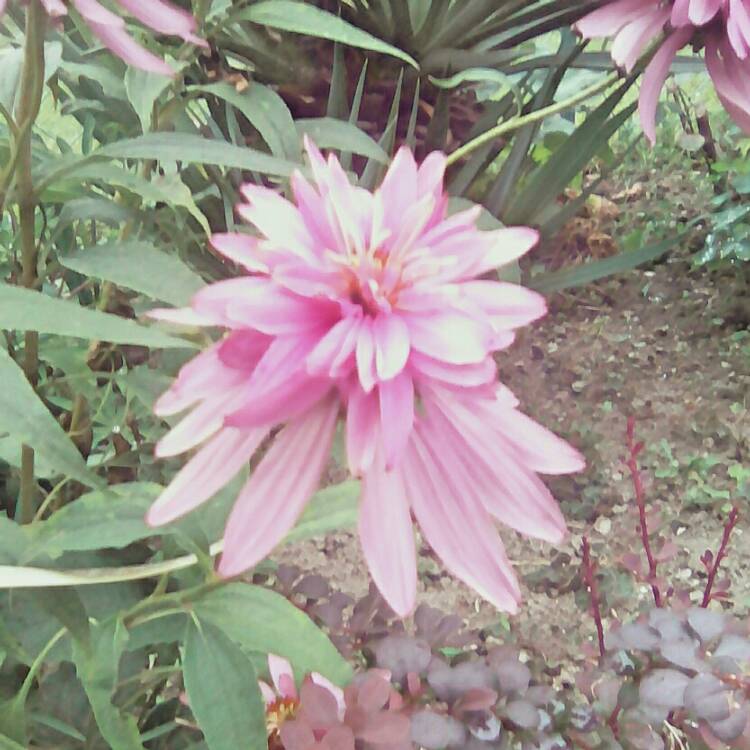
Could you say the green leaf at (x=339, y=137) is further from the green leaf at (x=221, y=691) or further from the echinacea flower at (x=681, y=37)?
the green leaf at (x=221, y=691)

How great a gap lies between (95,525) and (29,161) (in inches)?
5.7

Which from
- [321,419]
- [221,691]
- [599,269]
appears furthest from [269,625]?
[599,269]

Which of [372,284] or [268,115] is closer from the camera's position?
[372,284]

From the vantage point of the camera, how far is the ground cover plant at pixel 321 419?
21 centimetres

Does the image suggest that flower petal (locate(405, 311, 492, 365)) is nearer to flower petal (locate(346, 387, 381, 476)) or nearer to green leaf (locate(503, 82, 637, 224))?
flower petal (locate(346, 387, 381, 476))

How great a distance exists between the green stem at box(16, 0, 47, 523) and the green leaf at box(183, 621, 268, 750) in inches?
4.0

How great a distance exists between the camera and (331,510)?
0.34m

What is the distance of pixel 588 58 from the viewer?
2.65 ft

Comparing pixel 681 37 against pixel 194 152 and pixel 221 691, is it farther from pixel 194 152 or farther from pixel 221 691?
pixel 221 691

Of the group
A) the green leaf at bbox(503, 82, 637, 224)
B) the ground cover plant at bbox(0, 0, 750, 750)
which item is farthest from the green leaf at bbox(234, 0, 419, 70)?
the green leaf at bbox(503, 82, 637, 224)

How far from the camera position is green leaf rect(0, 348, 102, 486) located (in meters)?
0.25

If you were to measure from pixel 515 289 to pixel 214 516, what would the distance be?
0.17 metres

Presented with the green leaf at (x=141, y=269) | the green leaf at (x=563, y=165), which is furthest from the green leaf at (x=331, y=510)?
the green leaf at (x=563, y=165)

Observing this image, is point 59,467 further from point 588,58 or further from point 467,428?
point 588,58
